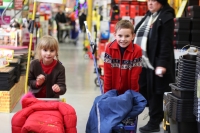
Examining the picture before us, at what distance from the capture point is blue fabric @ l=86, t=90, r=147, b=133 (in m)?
3.44

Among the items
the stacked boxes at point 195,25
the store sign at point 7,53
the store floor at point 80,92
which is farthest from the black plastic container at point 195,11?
the store sign at point 7,53

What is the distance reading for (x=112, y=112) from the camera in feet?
11.5

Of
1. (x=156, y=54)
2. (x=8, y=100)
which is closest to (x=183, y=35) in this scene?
(x=156, y=54)

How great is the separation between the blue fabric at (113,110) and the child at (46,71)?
501mm

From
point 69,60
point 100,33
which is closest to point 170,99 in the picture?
point 100,33

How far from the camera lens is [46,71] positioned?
399cm

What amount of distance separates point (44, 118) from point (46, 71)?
77 cm

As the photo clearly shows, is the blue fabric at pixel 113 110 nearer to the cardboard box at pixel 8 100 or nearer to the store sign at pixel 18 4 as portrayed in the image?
the cardboard box at pixel 8 100

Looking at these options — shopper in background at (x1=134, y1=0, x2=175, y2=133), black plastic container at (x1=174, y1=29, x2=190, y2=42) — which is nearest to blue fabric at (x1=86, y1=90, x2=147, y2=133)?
shopper in background at (x1=134, y1=0, x2=175, y2=133)

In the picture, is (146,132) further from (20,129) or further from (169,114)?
(20,129)

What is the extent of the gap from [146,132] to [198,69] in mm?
1492

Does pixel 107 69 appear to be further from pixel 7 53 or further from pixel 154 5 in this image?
pixel 7 53

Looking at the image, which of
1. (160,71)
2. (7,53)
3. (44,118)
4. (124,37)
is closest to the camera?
(44,118)

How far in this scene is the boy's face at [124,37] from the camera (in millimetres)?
3732
